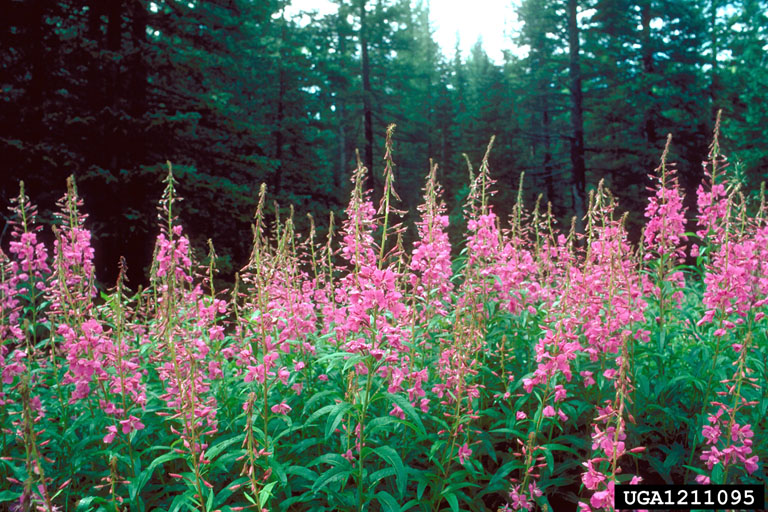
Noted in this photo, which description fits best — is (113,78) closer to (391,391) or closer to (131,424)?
(131,424)

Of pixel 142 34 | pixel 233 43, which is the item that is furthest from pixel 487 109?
pixel 142 34

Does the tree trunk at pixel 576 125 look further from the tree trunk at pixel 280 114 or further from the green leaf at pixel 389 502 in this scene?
the green leaf at pixel 389 502

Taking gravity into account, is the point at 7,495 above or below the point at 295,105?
below

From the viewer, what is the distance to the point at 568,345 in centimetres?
274

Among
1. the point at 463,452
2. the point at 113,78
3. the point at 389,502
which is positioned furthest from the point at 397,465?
the point at 113,78

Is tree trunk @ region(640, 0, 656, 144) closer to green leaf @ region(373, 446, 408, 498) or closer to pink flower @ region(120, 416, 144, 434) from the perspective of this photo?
green leaf @ region(373, 446, 408, 498)

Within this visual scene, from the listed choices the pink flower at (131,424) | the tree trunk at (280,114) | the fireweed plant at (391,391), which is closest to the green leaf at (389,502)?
the fireweed plant at (391,391)

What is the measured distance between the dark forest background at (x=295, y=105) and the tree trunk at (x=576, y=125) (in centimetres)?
5

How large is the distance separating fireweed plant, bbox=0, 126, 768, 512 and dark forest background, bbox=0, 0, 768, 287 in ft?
7.33

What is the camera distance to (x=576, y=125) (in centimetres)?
1805

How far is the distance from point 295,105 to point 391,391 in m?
18.6

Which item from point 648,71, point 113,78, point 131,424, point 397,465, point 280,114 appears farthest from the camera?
point 648,71

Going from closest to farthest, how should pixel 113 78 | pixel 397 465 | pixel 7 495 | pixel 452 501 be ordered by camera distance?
pixel 397 465 → pixel 452 501 → pixel 7 495 → pixel 113 78

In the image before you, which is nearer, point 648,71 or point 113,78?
point 113,78
